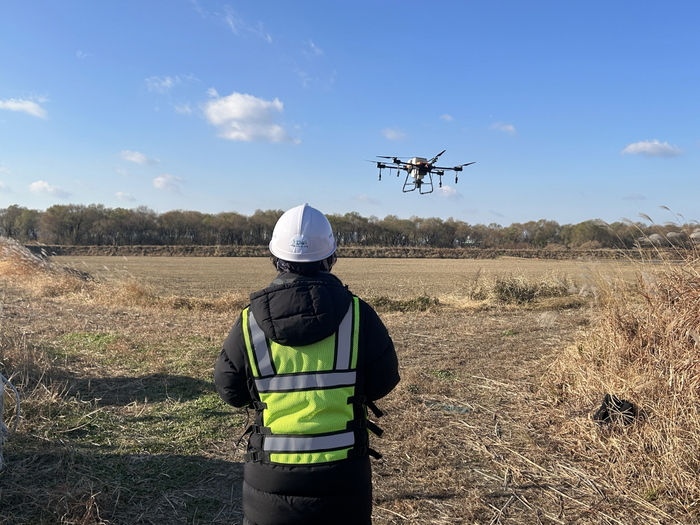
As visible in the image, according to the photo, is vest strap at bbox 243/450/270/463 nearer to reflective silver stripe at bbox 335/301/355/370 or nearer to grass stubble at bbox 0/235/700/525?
reflective silver stripe at bbox 335/301/355/370

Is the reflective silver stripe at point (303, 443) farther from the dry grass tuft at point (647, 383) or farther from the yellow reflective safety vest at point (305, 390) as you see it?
the dry grass tuft at point (647, 383)

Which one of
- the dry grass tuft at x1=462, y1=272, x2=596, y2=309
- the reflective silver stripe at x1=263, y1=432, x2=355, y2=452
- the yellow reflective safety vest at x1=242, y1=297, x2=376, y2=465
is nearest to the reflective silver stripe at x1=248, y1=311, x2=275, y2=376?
the yellow reflective safety vest at x1=242, y1=297, x2=376, y2=465

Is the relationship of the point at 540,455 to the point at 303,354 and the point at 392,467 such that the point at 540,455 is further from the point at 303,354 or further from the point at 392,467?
the point at 303,354

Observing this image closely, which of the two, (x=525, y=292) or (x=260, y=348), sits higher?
(x=260, y=348)

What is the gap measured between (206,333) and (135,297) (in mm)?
5454

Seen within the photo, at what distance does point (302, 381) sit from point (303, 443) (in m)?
0.24

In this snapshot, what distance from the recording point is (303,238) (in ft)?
6.57

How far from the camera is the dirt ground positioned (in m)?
3.28

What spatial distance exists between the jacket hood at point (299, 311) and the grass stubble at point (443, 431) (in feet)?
7.00

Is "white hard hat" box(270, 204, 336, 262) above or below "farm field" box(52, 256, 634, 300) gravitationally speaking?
above

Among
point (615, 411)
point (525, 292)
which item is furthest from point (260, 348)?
point (525, 292)

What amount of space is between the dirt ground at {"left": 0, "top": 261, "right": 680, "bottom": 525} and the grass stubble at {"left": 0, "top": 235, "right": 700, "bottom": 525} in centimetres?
2

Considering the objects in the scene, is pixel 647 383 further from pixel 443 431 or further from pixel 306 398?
pixel 306 398

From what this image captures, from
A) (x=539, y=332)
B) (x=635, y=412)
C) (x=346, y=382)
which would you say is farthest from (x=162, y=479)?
(x=539, y=332)
